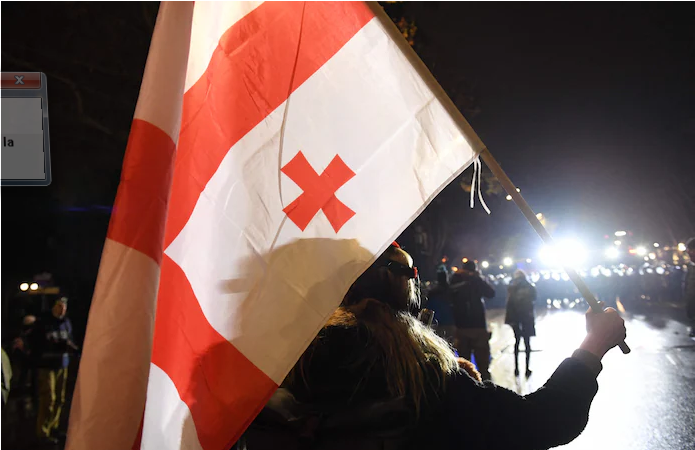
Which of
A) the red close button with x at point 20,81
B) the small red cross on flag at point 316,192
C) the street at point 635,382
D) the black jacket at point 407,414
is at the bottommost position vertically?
the street at point 635,382

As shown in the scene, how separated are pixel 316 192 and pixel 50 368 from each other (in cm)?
746

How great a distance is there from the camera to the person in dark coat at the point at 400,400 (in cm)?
181

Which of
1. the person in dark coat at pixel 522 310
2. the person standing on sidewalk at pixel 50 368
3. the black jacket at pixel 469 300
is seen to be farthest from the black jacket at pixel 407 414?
the person in dark coat at pixel 522 310

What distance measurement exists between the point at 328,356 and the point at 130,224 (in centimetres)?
84

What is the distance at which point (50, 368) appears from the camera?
793cm

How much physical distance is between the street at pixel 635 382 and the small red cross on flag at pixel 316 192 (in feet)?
3.18

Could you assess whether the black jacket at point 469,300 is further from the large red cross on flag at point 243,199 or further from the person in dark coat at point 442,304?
the large red cross on flag at point 243,199

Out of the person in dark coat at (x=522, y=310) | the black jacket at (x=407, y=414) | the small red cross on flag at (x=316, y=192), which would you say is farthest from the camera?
the person in dark coat at (x=522, y=310)

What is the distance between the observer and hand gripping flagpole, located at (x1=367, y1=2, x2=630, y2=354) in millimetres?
2074

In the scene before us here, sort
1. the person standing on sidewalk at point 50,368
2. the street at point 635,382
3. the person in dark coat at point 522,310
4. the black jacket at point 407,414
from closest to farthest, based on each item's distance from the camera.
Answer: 1. the black jacket at point 407,414
2. the street at point 635,382
3. the person standing on sidewalk at point 50,368
4. the person in dark coat at point 522,310

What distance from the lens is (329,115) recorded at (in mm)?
2068

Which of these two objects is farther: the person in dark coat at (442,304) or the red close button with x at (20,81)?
the person in dark coat at (442,304)

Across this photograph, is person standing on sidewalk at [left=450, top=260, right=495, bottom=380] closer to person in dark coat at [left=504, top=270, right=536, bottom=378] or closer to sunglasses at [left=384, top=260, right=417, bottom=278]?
person in dark coat at [left=504, top=270, right=536, bottom=378]

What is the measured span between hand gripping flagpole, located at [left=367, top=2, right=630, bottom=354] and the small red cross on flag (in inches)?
18.3
